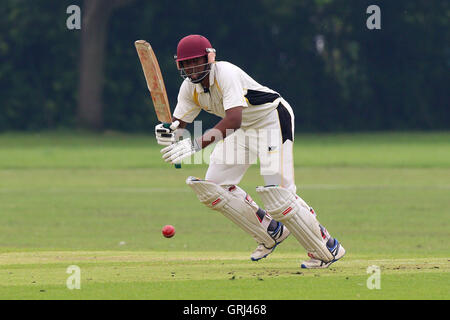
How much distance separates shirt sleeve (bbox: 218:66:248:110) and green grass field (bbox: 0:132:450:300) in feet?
3.86

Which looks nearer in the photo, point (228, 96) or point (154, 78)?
point (228, 96)

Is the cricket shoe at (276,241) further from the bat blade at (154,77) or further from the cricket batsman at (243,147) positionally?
the bat blade at (154,77)

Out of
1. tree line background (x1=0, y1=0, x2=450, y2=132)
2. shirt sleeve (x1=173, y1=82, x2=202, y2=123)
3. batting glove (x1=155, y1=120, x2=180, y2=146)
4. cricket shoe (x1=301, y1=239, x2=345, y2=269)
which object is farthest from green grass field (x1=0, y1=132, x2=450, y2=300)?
tree line background (x1=0, y1=0, x2=450, y2=132)

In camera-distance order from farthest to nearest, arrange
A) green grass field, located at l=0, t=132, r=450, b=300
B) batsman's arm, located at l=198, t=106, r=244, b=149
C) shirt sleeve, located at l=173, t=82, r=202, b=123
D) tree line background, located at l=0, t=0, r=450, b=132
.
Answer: tree line background, located at l=0, t=0, r=450, b=132, shirt sleeve, located at l=173, t=82, r=202, b=123, batsman's arm, located at l=198, t=106, r=244, b=149, green grass field, located at l=0, t=132, r=450, b=300

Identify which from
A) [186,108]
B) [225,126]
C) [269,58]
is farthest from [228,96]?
[269,58]

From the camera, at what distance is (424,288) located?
636 cm

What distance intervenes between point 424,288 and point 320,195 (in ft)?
31.2

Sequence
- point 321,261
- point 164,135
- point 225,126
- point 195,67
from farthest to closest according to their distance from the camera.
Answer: point 321,261 < point 164,135 < point 195,67 < point 225,126

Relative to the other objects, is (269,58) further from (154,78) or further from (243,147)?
(154,78)

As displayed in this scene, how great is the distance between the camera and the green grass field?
6.48 metres

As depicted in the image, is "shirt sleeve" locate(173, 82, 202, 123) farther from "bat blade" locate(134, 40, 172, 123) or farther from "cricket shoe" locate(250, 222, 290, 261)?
"cricket shoe" locate(250, 222, 290, 261)

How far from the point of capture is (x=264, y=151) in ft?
24.6

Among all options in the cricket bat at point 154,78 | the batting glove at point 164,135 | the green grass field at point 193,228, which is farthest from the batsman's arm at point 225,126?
the green grass field at point 193,228

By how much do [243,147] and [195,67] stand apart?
837mm
